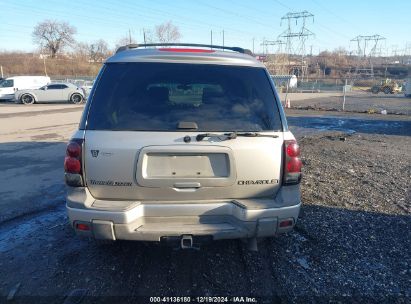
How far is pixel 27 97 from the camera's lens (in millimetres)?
25219

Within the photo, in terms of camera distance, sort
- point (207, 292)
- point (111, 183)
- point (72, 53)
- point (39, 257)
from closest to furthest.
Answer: point (111, 183)
point (207, 292)
point (39, 257)
point (72, 53)

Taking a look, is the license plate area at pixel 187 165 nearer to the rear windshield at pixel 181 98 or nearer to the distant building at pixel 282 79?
the rear windshield at pixel 181 98

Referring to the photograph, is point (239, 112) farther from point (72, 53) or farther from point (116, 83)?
point (72, 53)

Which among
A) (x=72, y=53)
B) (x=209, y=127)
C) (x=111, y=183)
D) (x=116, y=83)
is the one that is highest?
(x=72, y=53)

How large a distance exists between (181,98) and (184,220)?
1068 millimetres

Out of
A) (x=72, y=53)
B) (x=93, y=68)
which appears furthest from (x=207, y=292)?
(x=72, y=53)

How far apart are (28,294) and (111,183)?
124cm

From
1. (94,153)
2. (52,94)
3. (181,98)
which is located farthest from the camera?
(52,94)

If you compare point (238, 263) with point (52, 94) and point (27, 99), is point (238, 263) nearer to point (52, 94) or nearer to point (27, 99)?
point (52, 94)

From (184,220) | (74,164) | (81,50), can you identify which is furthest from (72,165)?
(81,50)

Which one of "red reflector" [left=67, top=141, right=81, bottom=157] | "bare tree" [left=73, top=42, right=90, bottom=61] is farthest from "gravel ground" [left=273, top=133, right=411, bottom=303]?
"bare tree" [left=73, top=42, right=90, bottom=61]

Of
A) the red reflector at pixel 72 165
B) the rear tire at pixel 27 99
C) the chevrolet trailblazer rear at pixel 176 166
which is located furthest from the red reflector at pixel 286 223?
the rear tire at pixel 27 99

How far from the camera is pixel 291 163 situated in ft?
9.32

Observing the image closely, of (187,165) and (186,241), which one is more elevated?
(187,165)
